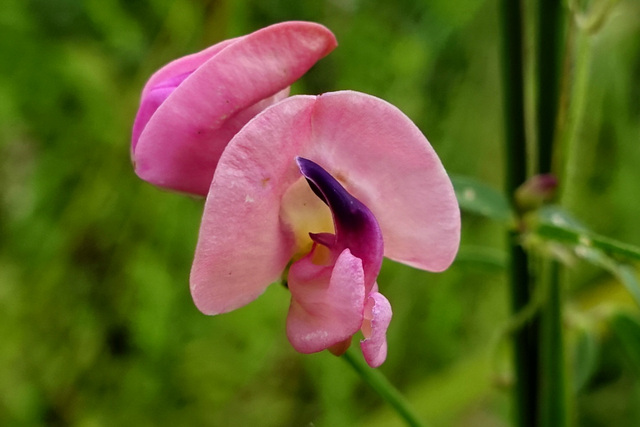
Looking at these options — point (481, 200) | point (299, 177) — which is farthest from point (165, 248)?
point (299, 177)

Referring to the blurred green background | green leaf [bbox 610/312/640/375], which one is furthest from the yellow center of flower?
the blurred green background

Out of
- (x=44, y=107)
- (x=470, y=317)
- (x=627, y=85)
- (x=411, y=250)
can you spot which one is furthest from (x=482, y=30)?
(x=411, y=250)

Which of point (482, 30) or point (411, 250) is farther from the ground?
point (411, 250)

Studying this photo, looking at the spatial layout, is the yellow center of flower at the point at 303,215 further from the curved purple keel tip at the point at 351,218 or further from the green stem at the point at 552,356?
the green stem at the point at 552,356

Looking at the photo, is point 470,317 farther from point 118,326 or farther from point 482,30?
point 118,326

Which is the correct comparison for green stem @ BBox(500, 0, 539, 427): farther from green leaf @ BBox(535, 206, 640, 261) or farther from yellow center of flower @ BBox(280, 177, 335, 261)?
yellow center of flower @ BBox(280, 177, 335, 261)
